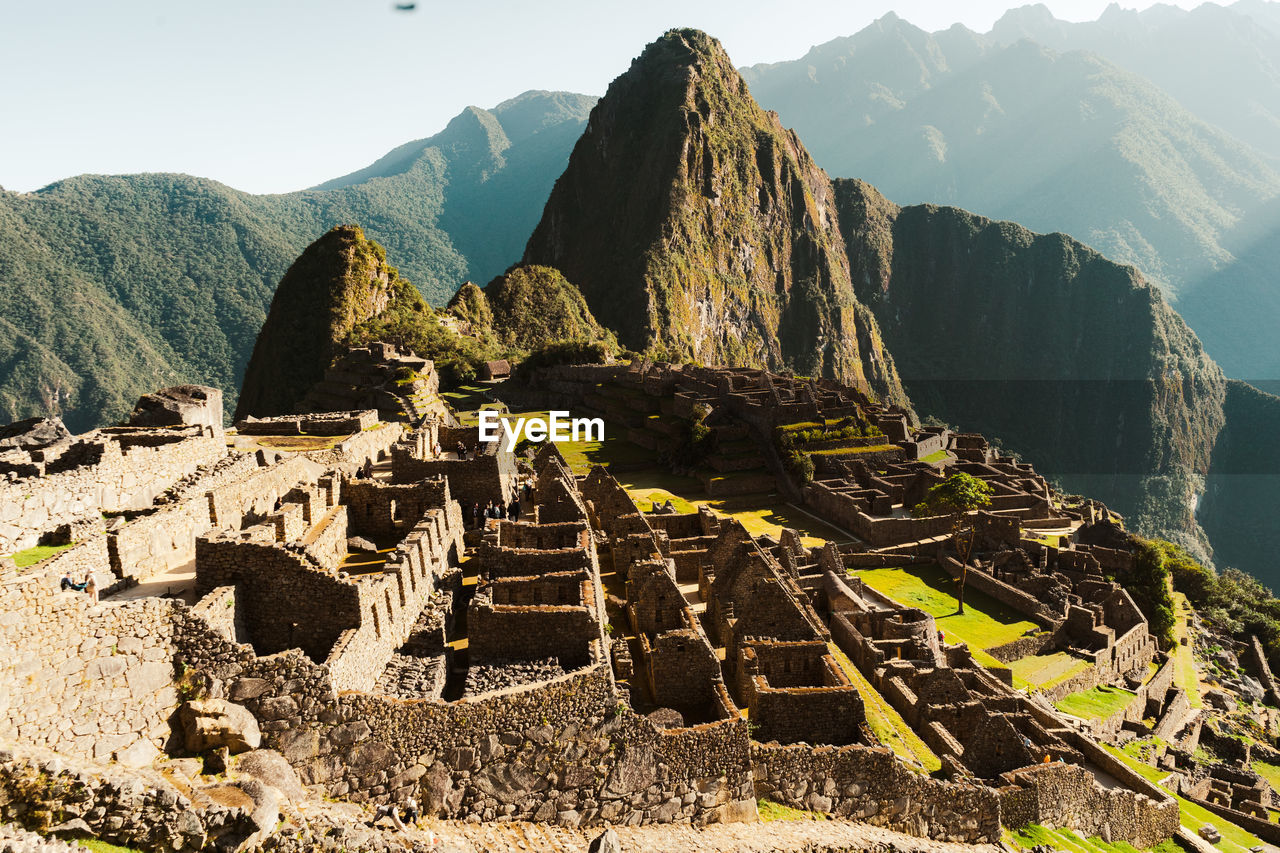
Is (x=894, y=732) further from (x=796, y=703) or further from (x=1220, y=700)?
(x=1220, y=700)

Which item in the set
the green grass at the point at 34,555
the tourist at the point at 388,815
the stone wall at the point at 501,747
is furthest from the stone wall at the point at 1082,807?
the green grass at the point at 34,555

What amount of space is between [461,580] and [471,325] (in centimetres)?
11155

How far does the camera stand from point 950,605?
36344 mm

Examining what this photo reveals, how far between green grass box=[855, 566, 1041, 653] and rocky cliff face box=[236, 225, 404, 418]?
253 feet

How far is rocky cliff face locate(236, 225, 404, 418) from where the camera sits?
10012 centimetres

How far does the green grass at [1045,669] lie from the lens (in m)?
30.3

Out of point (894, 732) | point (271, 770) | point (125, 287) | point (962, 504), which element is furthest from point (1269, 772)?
point (125, 287)

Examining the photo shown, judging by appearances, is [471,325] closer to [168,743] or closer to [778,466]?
[778,466]

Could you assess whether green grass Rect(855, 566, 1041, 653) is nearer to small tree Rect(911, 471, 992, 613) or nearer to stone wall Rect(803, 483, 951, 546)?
small tree Rect(911, 471, 992, 613)

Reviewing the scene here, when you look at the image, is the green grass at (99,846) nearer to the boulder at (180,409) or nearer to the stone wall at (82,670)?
the stone wall at (82,670)

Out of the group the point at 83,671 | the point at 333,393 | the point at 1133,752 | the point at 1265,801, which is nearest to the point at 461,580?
the point at 83,671

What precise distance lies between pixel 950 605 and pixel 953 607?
0.26 metres

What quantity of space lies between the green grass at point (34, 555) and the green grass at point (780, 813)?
12127mm

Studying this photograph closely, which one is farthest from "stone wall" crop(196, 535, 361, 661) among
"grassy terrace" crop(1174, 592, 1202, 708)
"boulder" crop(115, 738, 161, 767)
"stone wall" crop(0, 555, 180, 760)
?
"grassy terrace" crop(1174, 592, 1202, 708)
